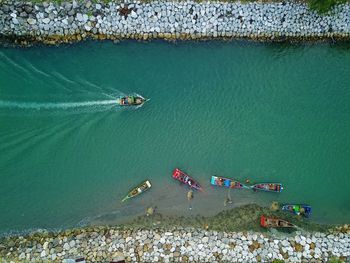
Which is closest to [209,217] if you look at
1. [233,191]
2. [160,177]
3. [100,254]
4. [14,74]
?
[233,191]

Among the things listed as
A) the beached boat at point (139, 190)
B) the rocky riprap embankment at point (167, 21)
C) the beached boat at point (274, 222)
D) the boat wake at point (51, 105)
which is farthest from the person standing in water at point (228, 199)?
the rocky riprap embankment at point (167, 21)

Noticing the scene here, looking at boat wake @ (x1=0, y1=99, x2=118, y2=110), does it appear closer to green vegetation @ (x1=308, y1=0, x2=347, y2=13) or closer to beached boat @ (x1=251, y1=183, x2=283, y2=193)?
beached boat @ (x1=251, y1=183, x2=283, y2=193)

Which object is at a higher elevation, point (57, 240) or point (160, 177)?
point (160, 177)

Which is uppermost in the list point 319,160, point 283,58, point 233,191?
point 283,58

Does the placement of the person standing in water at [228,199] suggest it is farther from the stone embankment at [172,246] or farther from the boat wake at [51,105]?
the boat wake at [51,105]

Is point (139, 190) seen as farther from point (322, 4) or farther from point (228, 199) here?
point (322, 4)

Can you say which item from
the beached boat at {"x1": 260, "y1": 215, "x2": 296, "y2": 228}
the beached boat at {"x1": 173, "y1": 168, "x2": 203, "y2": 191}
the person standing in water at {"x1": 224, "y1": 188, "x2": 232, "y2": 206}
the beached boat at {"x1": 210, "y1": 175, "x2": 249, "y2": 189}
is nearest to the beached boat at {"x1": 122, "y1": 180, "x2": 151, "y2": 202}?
the beached boat at {"x1": 173, "y1": 168, "x2": 203, "y2": 191}

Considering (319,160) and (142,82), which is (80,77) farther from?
(319,160)
